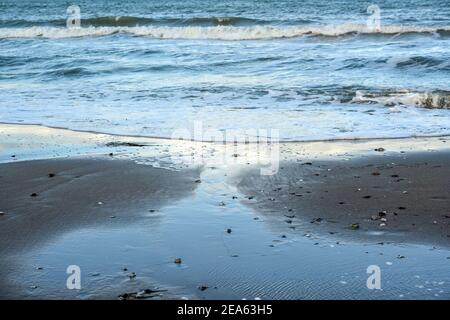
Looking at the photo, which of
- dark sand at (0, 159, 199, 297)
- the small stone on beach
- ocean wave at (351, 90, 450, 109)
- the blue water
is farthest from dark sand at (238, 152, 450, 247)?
ocean wave at (351, 90, 450, 109)

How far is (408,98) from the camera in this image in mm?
10984

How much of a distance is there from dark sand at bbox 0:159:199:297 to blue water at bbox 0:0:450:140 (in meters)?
2.00

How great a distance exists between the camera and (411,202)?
5.78 metres

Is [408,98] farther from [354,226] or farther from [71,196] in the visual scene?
[71,196]

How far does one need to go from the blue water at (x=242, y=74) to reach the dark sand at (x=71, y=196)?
6.57 feet

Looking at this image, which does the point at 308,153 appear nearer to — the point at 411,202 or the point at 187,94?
the point at 411,202

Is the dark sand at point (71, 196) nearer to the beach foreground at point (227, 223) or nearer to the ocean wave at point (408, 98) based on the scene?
the beach foreground at point (227, 223)

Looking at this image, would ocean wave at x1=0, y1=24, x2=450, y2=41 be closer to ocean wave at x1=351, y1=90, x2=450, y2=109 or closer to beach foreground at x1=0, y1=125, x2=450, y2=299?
ocean wave at x1=351, y1=90, x2=450, y2=109

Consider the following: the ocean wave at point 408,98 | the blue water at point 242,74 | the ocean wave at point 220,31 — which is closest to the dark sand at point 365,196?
the blue water at point 242,74

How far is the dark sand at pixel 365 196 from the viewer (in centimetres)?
516

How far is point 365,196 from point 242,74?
8.94 m

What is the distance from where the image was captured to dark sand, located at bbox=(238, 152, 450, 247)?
5164mm

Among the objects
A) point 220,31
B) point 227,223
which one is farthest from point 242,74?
point 220,31
